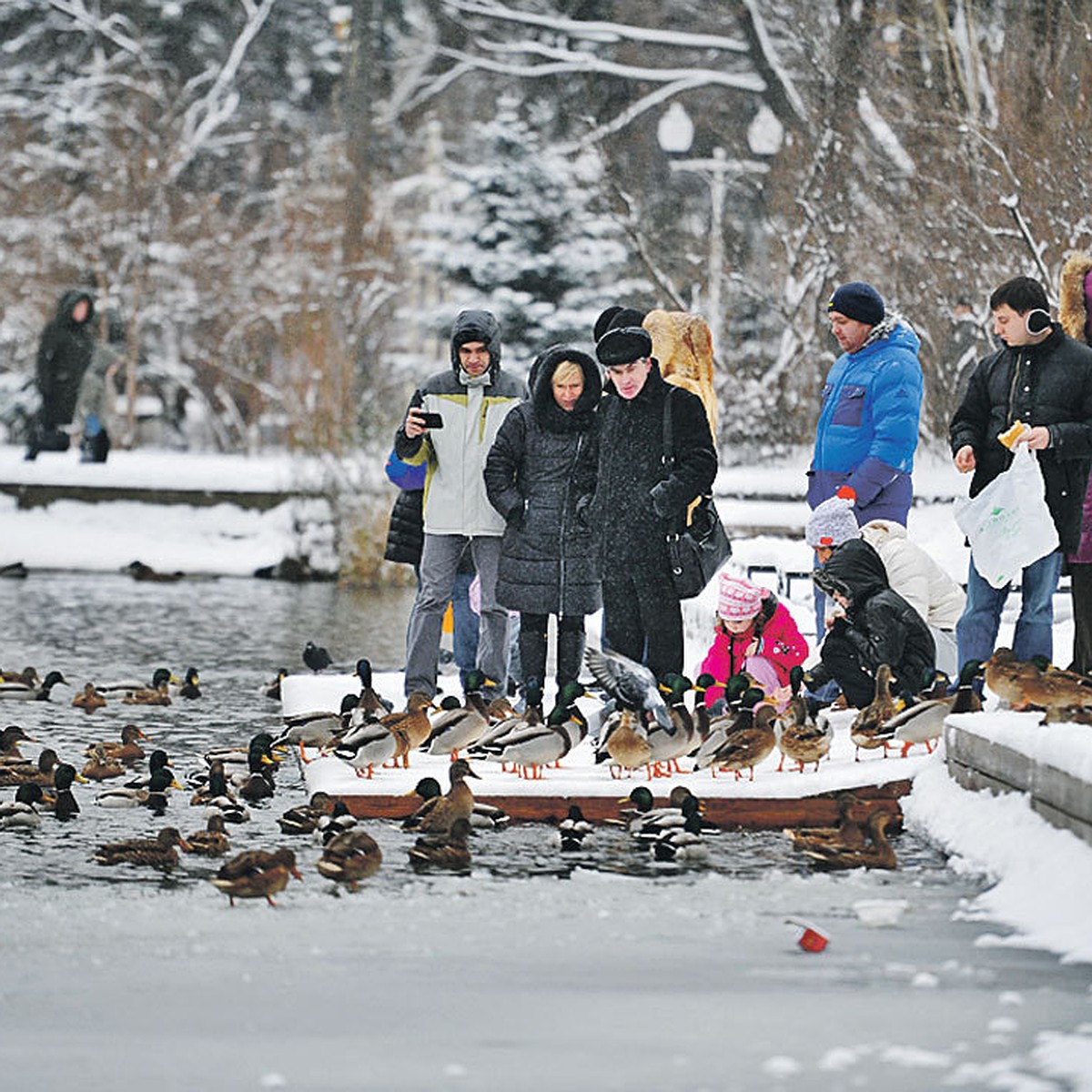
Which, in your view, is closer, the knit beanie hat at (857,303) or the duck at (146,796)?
the duck at (146,796)

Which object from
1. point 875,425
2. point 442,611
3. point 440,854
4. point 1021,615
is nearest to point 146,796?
point 440,854

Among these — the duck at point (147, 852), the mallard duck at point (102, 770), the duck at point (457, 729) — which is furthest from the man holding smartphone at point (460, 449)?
the duck at point (147, 852)

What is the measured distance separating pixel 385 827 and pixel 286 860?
1363 millimetres

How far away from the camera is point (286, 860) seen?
745cm

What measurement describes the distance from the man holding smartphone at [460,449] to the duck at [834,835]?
118 inches

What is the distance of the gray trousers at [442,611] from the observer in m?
11.3

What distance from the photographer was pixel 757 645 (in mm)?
11375

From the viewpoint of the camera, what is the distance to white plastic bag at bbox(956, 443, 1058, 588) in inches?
392

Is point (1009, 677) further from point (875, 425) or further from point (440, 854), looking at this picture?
point (440, 854)

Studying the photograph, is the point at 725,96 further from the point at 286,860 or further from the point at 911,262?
the point at 286,860

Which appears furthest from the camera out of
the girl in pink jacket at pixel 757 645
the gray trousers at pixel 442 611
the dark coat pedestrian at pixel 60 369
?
the dark coat pedestrian at pixel 60 369

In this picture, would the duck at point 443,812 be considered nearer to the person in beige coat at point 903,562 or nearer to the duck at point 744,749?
the duck at point 744,749

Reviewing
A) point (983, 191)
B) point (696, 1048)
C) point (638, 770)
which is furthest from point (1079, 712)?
point (983, 191)

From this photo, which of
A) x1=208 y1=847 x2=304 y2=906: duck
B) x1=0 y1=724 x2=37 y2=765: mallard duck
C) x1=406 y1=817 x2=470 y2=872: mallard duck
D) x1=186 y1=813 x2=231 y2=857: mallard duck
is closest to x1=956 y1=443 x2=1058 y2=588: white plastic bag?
x1=406 y1=817 x2=470 y2=872: mallard duck
